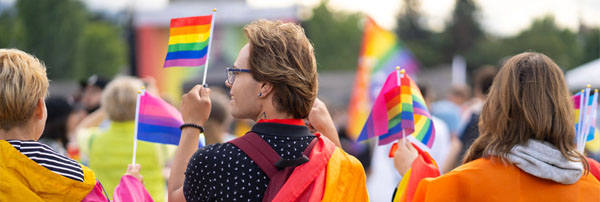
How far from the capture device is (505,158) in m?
2.51

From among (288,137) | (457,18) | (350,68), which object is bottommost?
(350,68)

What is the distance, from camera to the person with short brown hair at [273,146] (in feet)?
7.46

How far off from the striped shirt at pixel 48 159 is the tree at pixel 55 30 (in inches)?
415

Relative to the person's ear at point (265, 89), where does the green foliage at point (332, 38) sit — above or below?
below

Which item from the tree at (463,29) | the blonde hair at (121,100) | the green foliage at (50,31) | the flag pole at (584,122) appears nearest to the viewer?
the flag pole at (584,122)

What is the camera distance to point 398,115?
10.0ft

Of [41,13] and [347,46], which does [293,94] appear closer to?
[41,13]

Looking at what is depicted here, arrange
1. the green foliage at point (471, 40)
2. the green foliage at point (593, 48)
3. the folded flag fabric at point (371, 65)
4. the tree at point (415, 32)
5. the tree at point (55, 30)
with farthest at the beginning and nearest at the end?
the tree at point (415, 32) < the green foliage at point (471, 40) < the green foliage at point (593, 48) < the tree at point (55, 30) < the folded flag fabric at point (371, 65)

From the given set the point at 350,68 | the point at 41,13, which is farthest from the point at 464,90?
the point at 350,68

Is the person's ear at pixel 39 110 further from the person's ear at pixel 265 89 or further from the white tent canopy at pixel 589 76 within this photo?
the white tent canopy at pixel 589 76

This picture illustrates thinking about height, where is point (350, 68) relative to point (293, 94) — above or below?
below

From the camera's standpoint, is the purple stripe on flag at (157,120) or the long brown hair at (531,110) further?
the purple stripe on flag at (157,120)

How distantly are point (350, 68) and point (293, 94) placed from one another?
6575 centimetres

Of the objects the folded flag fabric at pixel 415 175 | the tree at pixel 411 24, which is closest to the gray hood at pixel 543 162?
the folded flag fabric at pixel 415 175
